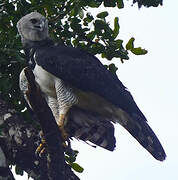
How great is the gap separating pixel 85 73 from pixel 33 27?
0.78m

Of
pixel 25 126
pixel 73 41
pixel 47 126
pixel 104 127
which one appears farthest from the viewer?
pixel 73 41

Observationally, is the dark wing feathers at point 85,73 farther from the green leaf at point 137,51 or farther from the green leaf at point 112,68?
the green leaf at point 137,51

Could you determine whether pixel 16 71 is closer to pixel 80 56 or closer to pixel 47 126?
pixel 80 56

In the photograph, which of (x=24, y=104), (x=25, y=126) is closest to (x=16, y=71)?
(x=24, y=104)

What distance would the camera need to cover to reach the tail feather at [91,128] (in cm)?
503

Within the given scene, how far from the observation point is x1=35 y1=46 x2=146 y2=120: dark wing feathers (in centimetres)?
510

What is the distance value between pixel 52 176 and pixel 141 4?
199 centimetres

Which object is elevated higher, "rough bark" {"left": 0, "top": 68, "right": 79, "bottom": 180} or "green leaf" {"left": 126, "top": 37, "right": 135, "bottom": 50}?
"green leaf" {"left": 126, "top": 37, "right": 135, "bottom": 50}

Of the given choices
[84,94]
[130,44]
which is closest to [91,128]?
[84,94]

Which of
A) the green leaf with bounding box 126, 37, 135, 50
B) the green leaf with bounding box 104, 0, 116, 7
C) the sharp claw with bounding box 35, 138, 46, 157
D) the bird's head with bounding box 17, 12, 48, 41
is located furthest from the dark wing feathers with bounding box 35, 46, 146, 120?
the sharp claw with bounding box 35, 138, 46, 157

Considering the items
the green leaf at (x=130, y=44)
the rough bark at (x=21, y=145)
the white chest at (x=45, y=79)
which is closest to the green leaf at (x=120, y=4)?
the green leaf at (x=130, y=44)

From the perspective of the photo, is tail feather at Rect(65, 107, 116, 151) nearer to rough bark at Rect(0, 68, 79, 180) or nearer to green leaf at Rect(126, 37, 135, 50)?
rough bark at Rect(0, 68, 79, 180)

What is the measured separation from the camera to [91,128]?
16.8 ft

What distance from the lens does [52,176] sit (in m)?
4.15
